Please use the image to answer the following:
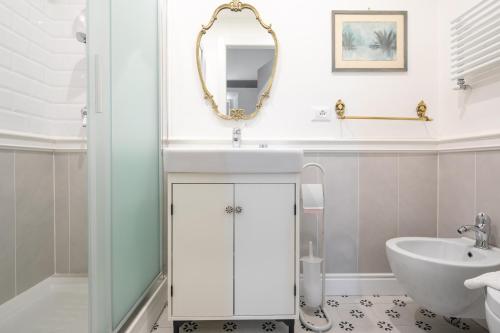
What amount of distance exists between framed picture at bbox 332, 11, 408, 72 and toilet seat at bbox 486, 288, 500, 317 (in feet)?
4.22

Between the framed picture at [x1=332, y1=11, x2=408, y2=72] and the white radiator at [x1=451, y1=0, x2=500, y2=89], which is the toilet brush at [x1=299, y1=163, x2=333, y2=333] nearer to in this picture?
the framed picture at [x1=332, y1=11, x2=408, y2=72]

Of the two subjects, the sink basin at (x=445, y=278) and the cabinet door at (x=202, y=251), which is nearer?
the sink basin at (x=445, y=278)

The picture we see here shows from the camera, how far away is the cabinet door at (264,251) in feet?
3.78

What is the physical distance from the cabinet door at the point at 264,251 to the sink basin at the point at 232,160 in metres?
0.08

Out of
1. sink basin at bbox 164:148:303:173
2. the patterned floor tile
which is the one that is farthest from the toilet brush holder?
sink basin at bbox 164:148:303:173

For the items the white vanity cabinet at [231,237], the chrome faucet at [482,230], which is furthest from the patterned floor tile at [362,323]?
the chrome faucet at [482,230]

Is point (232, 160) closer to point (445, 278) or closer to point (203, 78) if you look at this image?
point (203, 78)

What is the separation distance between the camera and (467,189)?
1390mm

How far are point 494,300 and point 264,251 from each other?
737 millimetres

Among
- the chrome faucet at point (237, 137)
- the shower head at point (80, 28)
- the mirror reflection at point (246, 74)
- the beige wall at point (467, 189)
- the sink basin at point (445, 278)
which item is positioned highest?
the shower head at point (80, 28)

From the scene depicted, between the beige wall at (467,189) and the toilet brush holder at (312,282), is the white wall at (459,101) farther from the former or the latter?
the toilet brush holder at (312,282)

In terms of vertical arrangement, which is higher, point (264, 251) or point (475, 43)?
point (475, 43)

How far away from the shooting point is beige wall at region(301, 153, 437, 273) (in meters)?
1.61

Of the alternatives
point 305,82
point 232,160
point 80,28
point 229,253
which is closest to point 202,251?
point 229,253
